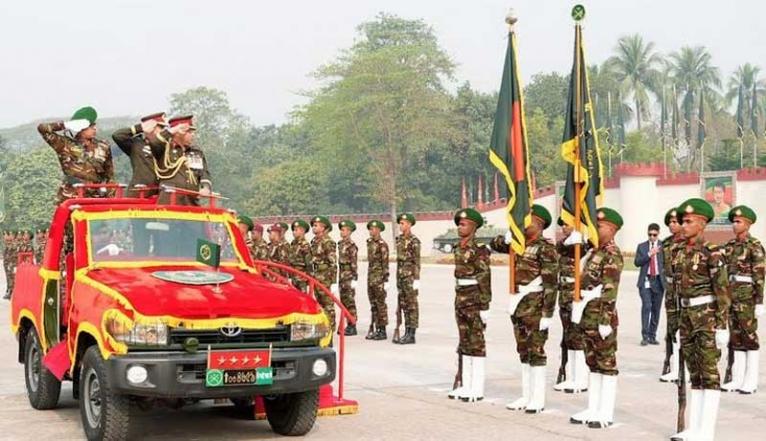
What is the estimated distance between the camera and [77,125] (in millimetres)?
10672

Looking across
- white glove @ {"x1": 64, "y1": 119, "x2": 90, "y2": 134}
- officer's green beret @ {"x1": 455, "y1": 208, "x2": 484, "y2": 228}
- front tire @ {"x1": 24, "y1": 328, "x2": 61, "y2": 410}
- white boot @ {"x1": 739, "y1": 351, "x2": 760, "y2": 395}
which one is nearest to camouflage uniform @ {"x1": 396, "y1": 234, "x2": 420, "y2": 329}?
officer's green beret @ {"x1": 455, "y1": 208, "x2": 484, "y2": 228}

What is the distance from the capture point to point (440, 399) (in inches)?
415

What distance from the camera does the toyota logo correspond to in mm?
7727

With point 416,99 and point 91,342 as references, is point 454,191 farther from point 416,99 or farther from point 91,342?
point 91,342

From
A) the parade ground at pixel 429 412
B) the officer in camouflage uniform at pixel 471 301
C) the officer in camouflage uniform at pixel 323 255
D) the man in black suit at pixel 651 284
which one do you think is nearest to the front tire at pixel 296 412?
the parade ground at pixel 429 412

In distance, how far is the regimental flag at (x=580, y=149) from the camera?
395 inches

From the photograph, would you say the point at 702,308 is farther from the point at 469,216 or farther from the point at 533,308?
the point at 469,216

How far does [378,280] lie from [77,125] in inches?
286

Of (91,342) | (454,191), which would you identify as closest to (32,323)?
(91,342)

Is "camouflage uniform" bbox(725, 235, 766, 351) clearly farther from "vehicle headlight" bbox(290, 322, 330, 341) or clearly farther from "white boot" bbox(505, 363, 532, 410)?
"vehicle headlight" bbox(290, 322, 330, 341)

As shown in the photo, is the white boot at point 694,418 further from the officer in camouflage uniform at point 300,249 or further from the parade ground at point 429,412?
the officer in camouflage uniform at point 300,249

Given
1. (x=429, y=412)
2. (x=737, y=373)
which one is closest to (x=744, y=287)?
(x=737, y=373)

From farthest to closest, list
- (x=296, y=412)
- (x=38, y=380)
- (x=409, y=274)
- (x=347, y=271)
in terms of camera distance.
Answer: (x=347, y=271) → (x=409, y=274) → (x=38, y=380) → (x=296, y=412)

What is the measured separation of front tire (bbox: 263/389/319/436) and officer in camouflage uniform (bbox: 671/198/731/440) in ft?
9.39
